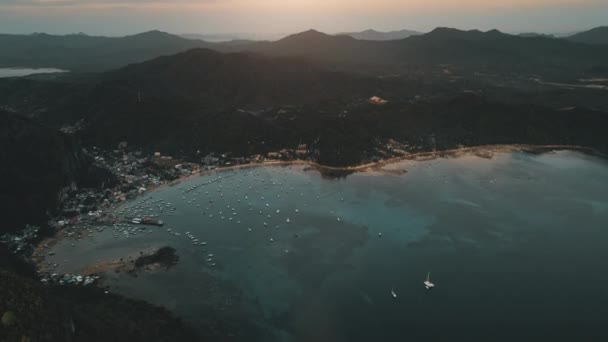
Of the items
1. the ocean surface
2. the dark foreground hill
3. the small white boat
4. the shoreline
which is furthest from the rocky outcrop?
the small white boat

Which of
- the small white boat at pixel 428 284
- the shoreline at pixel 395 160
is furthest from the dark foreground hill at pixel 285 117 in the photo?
the small white boat at pixel 428 284

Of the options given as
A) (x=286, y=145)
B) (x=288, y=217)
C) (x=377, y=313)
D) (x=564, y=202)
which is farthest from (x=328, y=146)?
(x=377, y=313)

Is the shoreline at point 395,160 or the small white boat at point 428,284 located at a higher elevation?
the shoreline at point 395,160

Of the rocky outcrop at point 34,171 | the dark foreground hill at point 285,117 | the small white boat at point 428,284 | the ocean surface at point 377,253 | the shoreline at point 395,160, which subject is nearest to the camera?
the ocean surface at point 377,253

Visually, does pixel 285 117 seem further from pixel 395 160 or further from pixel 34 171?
pixel 34 171

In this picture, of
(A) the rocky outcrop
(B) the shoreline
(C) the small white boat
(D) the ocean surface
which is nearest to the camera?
(D) the ocean surface

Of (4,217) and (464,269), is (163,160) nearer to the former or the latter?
(4,217)

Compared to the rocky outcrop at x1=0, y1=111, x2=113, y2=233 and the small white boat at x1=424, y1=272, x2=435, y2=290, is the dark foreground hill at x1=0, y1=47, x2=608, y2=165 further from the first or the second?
the small white boat at x1=424, y1=272, x2=435, y2=290

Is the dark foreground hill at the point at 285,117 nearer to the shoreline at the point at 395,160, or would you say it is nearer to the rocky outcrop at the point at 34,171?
the shoreline at the point at 395,160

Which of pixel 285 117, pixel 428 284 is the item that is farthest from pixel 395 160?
pixel 428 284

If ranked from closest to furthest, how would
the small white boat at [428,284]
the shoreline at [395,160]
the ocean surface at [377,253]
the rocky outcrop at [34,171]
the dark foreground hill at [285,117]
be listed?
1. the ocean surface at [377,253]
2. the small white boat at [428,284]
3. the rocky outcrop at [34,171]
4. the shoreline at [395,160]
5. the dark foreground hill at [285,117]
